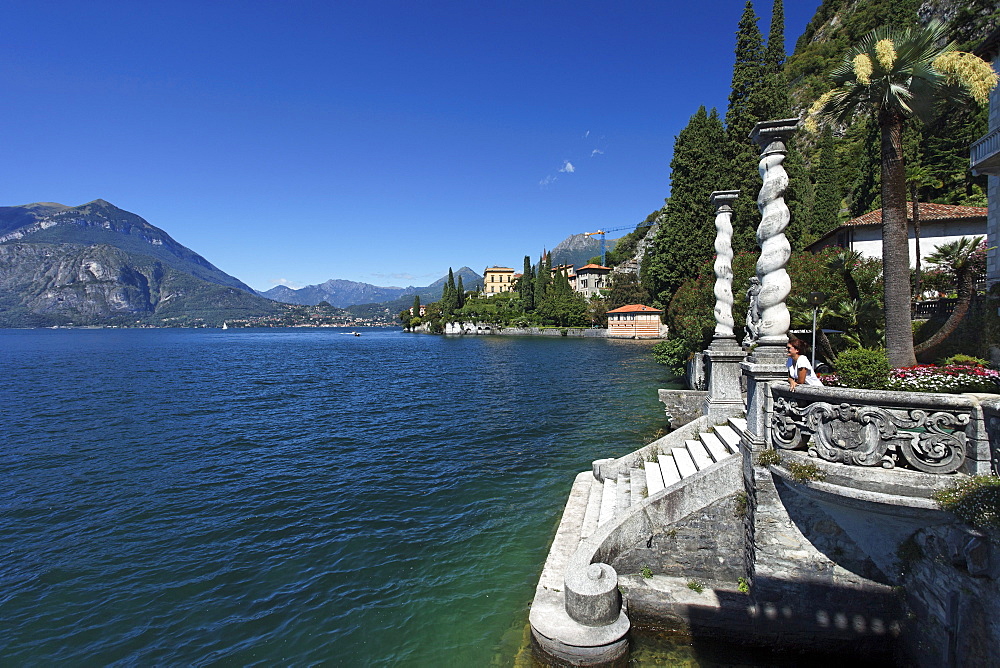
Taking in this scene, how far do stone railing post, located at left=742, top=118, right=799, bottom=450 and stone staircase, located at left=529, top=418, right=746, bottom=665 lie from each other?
144cm

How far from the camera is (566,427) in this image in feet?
64.4

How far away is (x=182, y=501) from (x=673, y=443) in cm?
1266

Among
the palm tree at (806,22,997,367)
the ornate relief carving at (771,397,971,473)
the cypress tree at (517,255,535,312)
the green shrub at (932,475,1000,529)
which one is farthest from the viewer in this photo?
the cypress tree at (517,255,535,312)

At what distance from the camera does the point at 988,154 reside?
1410 cm

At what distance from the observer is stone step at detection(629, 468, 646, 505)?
27.2 feet

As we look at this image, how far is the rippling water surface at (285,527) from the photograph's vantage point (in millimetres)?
7207

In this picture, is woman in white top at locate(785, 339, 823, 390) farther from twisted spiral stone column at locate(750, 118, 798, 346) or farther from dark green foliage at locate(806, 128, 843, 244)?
dark green foliage at locate(806, 128, 843, 244)

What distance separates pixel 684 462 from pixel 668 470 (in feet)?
1.13

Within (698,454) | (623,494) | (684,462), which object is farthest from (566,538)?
(698,454)

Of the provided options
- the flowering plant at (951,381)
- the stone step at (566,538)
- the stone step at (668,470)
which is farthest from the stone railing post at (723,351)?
the stone step at (566,538)

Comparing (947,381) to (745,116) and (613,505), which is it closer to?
(613,505)

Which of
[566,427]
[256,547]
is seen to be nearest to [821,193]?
[566,427]

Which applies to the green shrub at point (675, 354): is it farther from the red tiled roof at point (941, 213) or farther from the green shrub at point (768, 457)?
the green shrub at point (768, 457)

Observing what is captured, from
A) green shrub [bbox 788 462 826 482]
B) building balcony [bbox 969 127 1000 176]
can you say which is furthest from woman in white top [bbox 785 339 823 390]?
building balcony [bbox 969 127 1000 176]
